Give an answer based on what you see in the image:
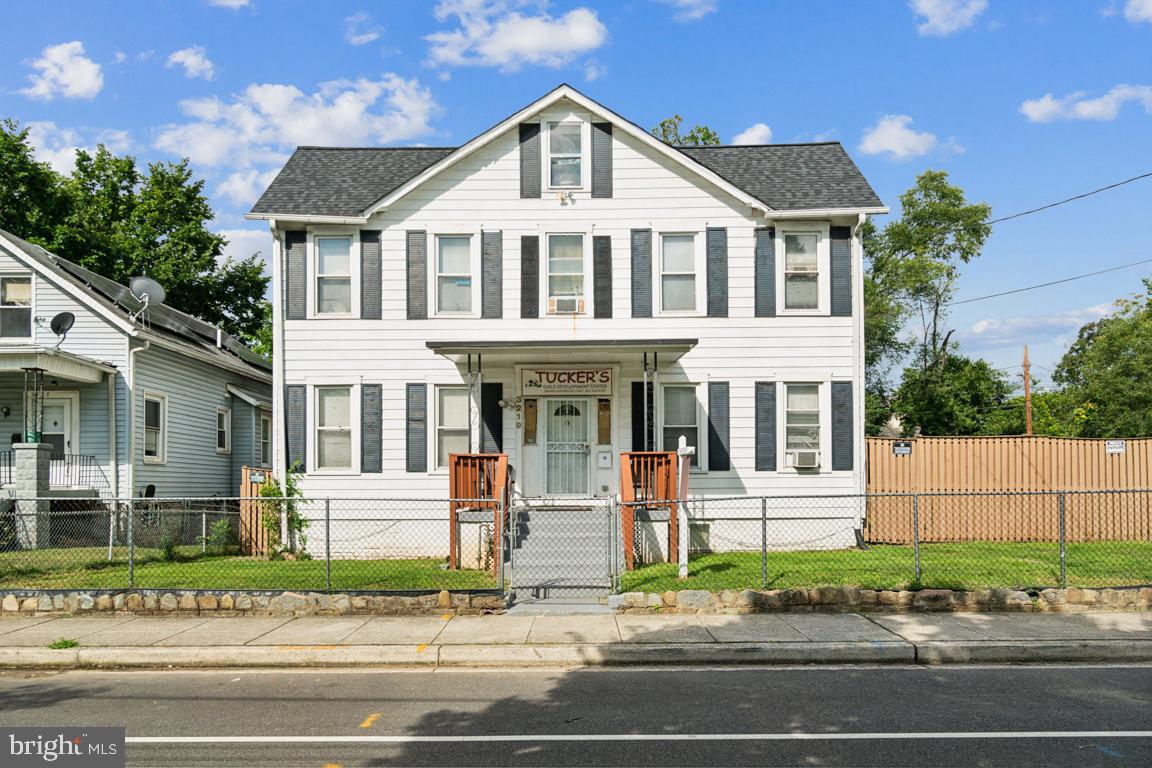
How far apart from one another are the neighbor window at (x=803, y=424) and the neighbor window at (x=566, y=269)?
4.54m

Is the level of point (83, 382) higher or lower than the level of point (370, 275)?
lower

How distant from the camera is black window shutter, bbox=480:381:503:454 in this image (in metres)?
17.0

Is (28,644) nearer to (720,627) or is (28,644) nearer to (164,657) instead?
(164,657)

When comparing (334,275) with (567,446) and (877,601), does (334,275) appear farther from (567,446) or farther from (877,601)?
(877,601)

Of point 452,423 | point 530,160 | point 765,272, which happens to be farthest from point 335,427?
point 765,272

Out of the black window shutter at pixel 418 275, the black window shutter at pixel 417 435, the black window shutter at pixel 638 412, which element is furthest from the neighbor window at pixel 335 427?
the black window shutter at pixel 638 412

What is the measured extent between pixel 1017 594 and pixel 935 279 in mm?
30493

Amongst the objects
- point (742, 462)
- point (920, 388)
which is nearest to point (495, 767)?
point (742, 462)

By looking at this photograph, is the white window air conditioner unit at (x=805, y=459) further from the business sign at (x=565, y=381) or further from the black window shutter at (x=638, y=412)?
the business sign at (x=565, y=381)

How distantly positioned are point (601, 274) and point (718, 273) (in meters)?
2.22

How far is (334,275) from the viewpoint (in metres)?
17.4

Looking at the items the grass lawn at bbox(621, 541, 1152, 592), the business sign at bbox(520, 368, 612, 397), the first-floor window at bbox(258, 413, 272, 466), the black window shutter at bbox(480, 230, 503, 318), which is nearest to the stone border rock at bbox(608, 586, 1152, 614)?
the grass lawn at bbox(621, 541, 1152, 592)

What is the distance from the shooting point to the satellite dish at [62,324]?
18750 millimetres

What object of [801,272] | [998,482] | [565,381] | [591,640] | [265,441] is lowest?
[591,640]
